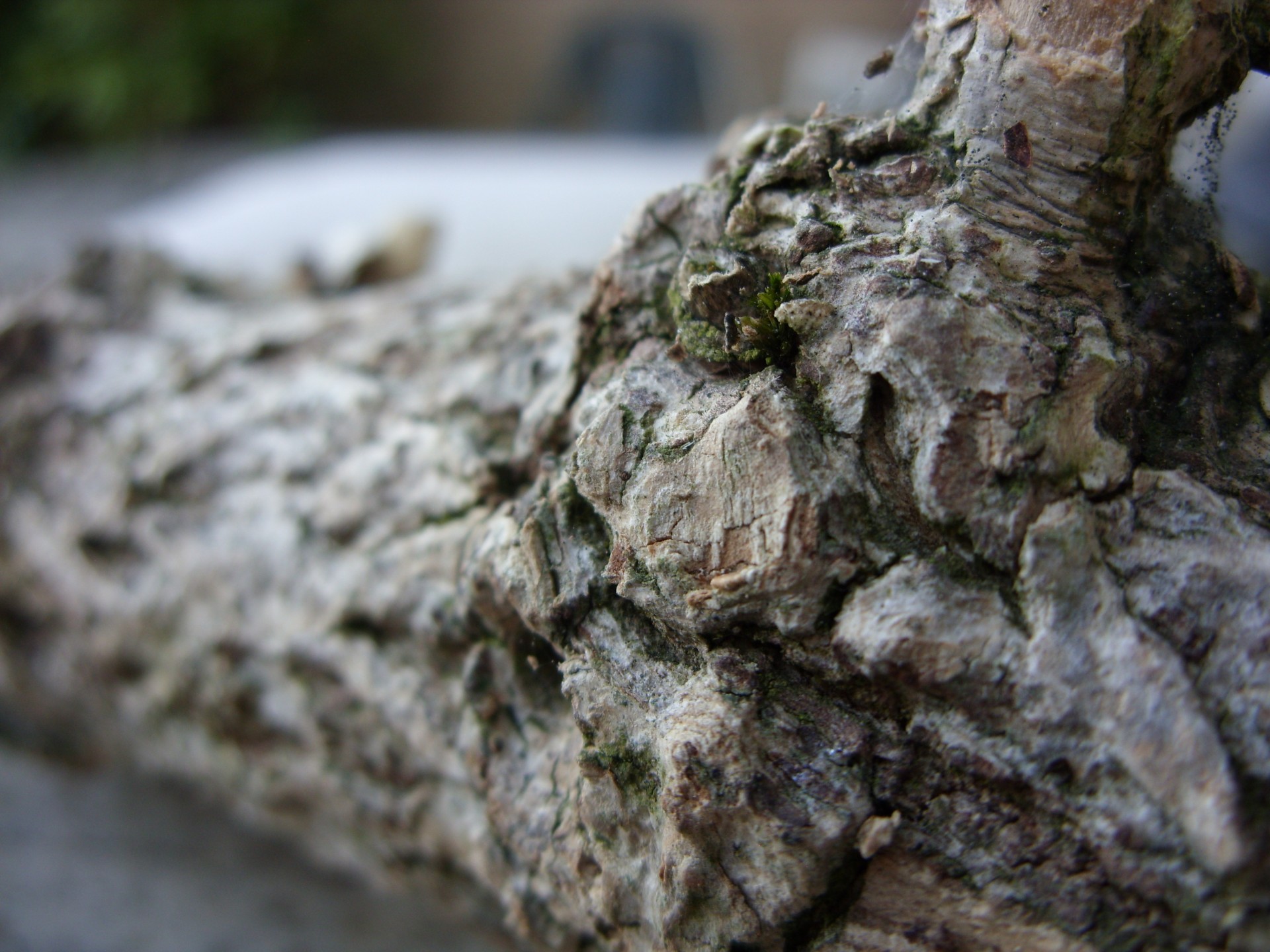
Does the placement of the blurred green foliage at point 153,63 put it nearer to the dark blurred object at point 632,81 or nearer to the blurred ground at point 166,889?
the dark blurred object at point 632,81

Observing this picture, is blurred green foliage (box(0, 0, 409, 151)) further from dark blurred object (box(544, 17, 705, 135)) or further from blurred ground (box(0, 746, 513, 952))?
blurred ground (box(0, 746, 513, 952))

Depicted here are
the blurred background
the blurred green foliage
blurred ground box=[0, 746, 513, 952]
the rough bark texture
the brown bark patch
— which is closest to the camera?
the rough bark texture

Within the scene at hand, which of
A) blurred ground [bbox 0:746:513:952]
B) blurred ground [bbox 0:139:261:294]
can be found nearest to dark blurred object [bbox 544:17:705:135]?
blurred ground [bbox 0:139:261:294]

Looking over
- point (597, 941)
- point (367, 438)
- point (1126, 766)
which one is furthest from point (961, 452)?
point (367, 438)

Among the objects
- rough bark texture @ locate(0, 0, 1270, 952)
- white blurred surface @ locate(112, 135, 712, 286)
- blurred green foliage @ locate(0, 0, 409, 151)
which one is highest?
blurred green foliage @ locate(0, 0, 409, 151)

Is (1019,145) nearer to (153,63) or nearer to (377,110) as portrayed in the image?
(153,63)

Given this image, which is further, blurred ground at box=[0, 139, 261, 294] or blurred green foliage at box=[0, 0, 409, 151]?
blurred green foliage at box=[0, 0, 409, 151]

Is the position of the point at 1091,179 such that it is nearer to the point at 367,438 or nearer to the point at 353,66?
the point at 367,438
